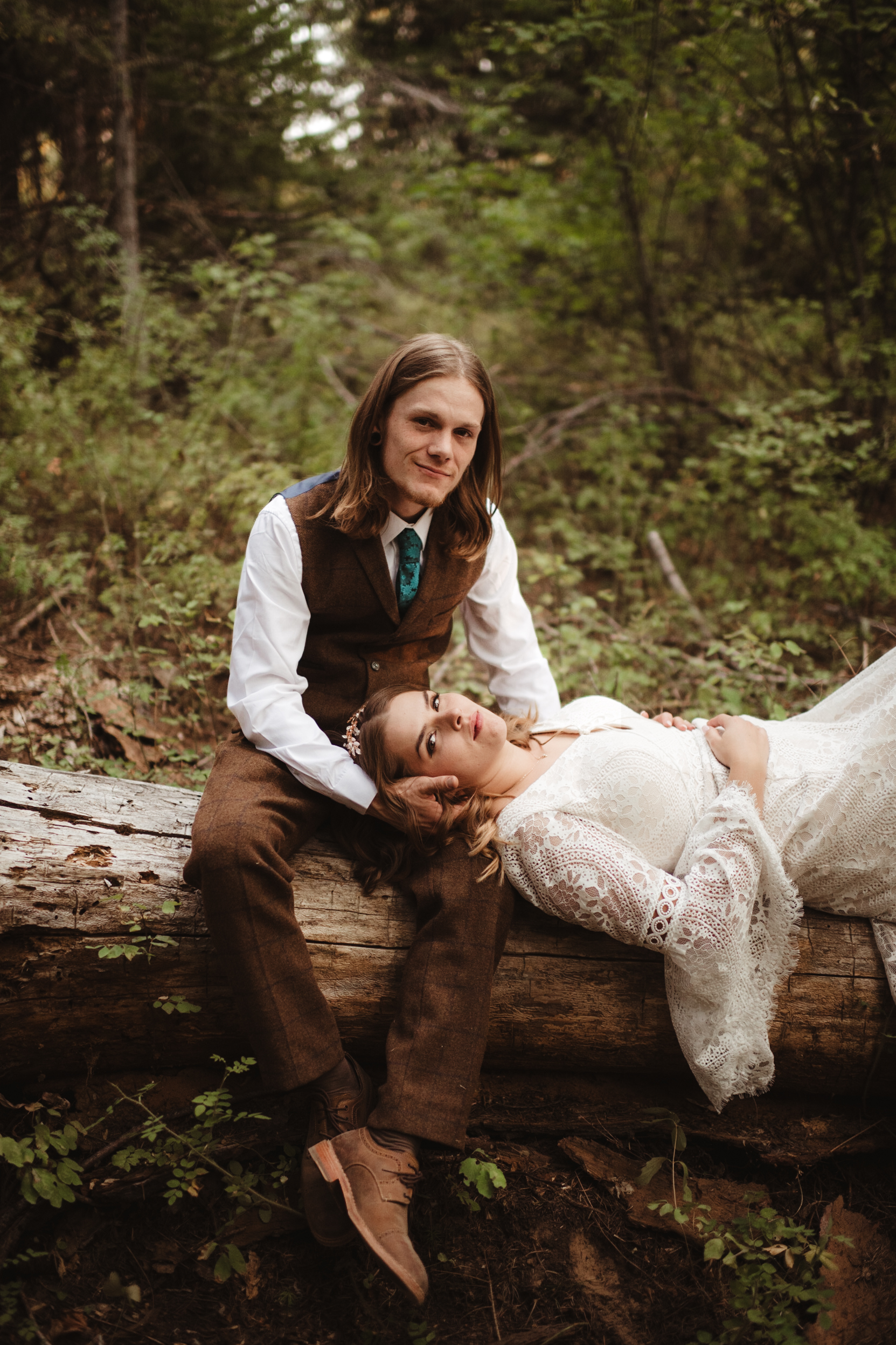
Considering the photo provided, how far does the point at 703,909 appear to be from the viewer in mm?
2002

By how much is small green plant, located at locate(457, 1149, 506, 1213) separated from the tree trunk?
20.3 ft

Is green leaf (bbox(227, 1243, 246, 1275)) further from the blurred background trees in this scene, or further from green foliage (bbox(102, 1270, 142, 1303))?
the blurred background trees

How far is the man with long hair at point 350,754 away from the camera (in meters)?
1.97

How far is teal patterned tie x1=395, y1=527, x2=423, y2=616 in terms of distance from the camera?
253cm

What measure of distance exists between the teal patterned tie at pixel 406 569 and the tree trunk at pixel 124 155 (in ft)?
15.8

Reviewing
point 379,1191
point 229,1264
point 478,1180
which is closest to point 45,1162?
point 229,1264

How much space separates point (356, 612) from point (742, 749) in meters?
1.17

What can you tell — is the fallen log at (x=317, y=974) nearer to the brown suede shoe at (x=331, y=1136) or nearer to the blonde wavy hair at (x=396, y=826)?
the blonde wavy hair at (x=396, y=826)

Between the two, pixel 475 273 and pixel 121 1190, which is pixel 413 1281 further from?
pixel 475 273

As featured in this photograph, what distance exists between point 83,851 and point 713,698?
276 centimetres

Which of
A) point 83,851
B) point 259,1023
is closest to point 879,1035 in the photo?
A: point 259,1023

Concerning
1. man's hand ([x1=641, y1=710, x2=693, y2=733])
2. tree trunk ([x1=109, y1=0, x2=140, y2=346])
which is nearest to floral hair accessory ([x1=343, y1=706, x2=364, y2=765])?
man's hand ([x1=641, y1=710, x2=693, y2=733])

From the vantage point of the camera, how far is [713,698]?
3.84 meters

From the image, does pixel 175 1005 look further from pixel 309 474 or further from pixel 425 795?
pixel 309 474
